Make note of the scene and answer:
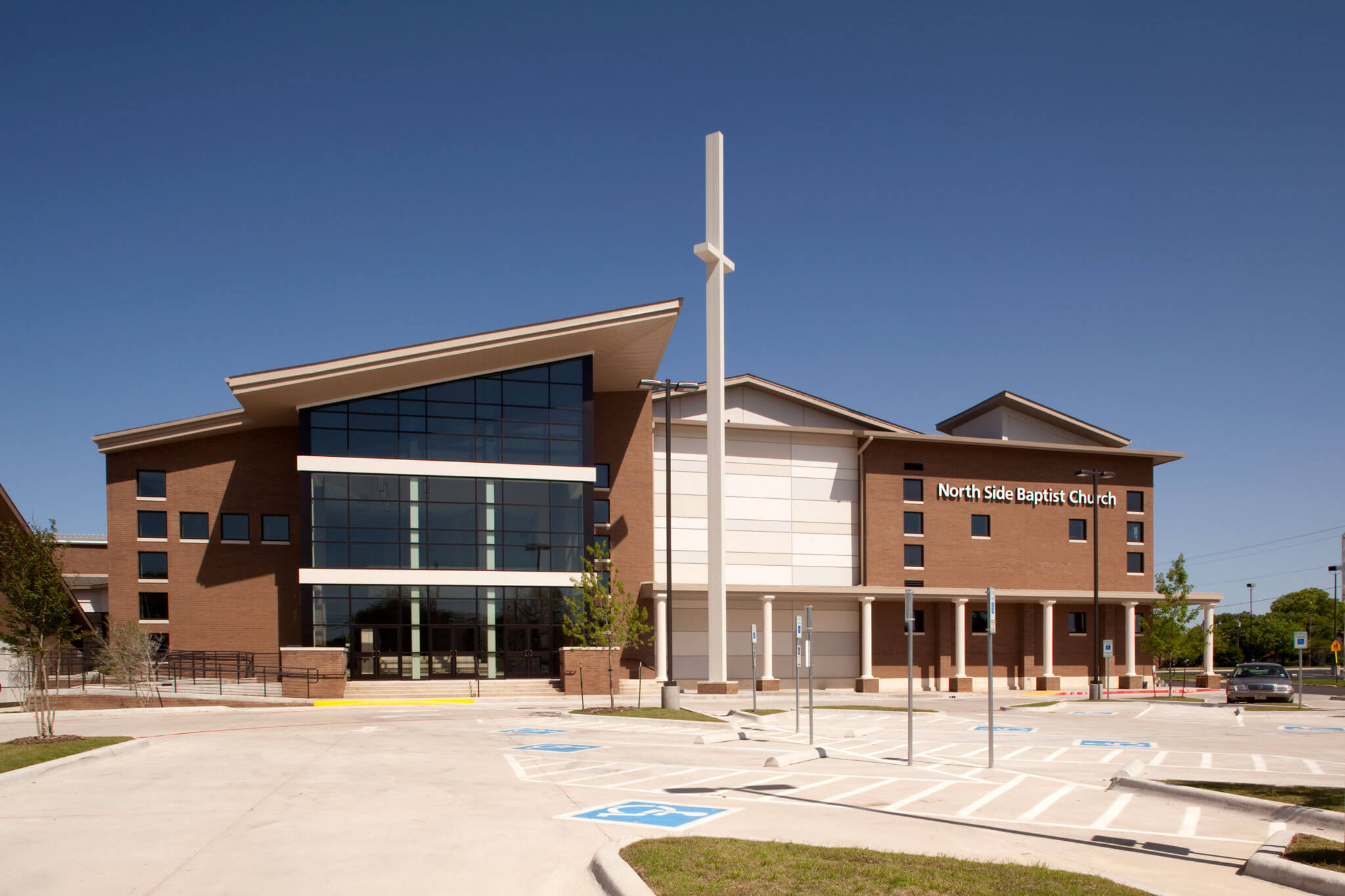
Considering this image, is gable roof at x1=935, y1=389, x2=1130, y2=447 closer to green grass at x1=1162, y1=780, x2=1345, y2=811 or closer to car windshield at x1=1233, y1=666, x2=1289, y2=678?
car windshield at x1=1233, y1=666, x2=1289, y2=678

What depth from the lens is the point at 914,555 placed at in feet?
154

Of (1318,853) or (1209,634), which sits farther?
(1209,634)

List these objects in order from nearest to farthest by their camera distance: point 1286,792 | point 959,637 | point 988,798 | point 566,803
Result: point 566,803, point 1286,792, point 988,798, point 959,637

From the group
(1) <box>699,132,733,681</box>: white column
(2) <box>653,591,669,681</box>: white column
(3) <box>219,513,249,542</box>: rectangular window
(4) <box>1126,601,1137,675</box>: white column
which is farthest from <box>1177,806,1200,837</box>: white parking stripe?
(4) <box>1126,601,1137,675</box>: white column

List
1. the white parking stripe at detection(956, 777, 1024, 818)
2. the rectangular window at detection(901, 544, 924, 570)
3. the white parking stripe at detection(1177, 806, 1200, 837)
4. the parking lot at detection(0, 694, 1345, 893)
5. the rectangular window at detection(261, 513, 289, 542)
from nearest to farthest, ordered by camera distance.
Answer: the parking lot at detection(0, 694, 1345, 893)
the white parking stripe at detection(1177, 806, 1200, 837)
the white parking stripe at detection(956, 777, 1024, 818)
the rectangular window at detection(261, 513, 289, 542)
the rectangular window at detection(901, 544, 924, 570)

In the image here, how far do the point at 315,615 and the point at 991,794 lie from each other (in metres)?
29.0

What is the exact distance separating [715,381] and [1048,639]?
72.3ft

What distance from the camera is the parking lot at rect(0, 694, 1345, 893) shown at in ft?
27.0

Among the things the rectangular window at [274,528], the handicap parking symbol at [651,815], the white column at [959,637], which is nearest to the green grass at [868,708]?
the white column at [959,637]

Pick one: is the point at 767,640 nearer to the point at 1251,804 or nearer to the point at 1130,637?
the point at 1130,637

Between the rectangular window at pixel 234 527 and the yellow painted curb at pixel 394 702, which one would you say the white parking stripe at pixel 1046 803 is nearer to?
the yellow painted curb at pixel 394 702

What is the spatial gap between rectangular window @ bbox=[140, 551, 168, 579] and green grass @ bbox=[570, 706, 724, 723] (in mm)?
20873

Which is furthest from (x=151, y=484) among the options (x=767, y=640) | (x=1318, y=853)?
(x=1318, y=853)

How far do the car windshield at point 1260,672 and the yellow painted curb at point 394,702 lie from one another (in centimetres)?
2875
